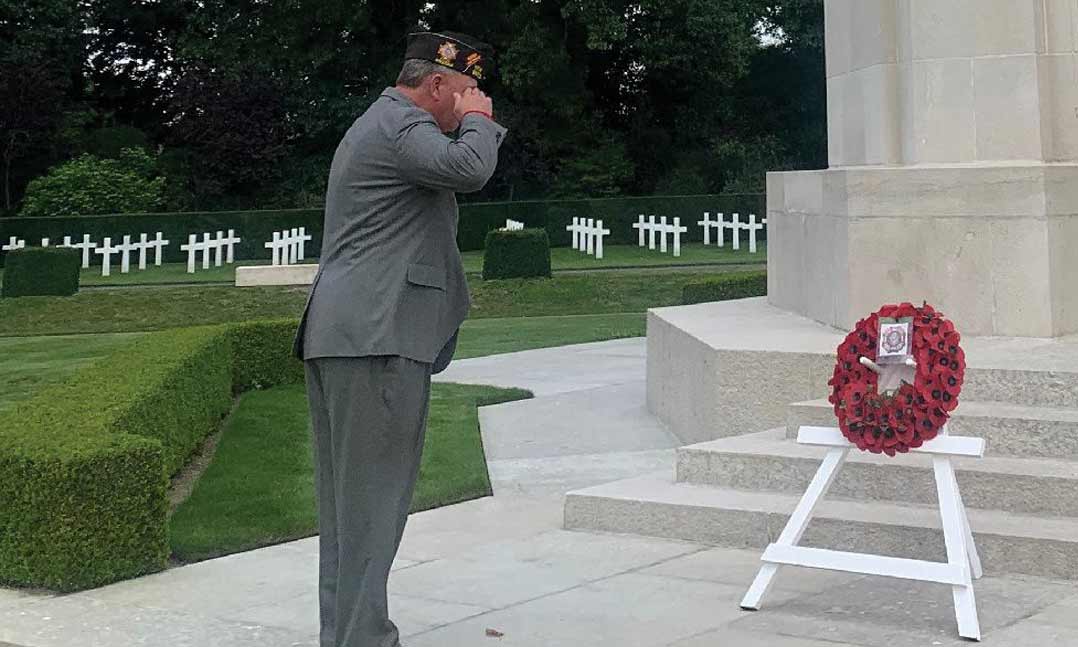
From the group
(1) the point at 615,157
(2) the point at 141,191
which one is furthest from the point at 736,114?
(2) the point at 141,191

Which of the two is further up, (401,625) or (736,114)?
(736,114)

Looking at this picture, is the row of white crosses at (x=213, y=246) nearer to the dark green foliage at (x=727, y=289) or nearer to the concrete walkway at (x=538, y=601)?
the dark green foliage at (x=727, y=289)

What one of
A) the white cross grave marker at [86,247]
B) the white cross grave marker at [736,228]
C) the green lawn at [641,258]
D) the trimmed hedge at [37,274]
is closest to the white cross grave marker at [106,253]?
the white cross grave marker at [86,247]

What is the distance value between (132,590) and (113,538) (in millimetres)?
278

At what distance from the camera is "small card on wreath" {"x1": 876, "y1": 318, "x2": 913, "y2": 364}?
5.14 metres

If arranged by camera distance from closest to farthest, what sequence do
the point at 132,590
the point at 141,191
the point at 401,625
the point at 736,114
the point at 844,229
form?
the point at 401,625 < the point at 132,590 < the point at 844,229 < the point at 141,191 < the point at 736,114

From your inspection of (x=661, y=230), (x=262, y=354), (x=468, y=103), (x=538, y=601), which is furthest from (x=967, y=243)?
(x=661, y=230)

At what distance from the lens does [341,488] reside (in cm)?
449

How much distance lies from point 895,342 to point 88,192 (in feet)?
119

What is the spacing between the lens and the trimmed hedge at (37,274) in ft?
84.7

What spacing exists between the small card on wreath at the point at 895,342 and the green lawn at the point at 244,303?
58.1ft

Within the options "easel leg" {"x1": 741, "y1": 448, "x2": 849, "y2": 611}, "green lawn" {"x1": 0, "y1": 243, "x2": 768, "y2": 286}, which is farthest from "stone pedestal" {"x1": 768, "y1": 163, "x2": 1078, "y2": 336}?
"green lawn" {"x1": 0, "y1": 243, "x2": 768, "y2": 286}

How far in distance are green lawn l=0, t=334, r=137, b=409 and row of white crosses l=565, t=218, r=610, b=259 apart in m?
14.5

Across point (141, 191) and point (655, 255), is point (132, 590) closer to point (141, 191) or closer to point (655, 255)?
point (655, 255)
